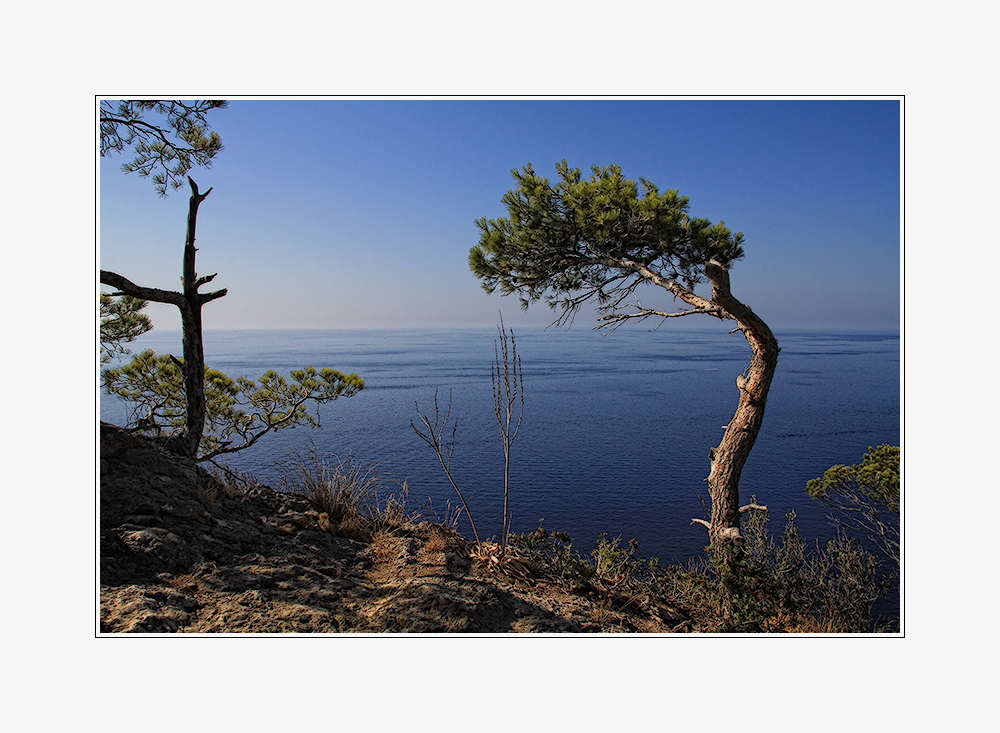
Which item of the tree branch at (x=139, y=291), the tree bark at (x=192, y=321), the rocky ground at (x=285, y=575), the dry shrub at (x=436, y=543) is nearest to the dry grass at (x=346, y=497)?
the rocky ground at (x=285, y=575)

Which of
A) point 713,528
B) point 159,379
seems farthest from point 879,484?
point 159,379

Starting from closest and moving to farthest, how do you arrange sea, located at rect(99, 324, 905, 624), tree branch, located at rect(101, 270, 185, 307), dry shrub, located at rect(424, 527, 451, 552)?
dry shrub, located at rect(424, 527, 451, 552) → tree branch, located at rect(101, 270, 185, 307) → sea, located at rect(99, 324, 905, 624)

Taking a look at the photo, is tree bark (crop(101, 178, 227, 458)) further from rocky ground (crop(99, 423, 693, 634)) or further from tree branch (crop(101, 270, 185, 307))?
rocky ground (crop(99, 423, 693, 634))

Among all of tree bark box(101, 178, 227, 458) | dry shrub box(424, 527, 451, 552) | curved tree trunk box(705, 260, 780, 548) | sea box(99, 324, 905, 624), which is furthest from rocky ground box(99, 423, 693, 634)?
curved tree trunk box(705, 260, 780, 548)

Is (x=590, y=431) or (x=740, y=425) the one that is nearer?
(x=740, y=425)

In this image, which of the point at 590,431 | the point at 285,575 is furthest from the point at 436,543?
the point at 590,431

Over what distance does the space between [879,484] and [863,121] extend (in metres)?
6.26

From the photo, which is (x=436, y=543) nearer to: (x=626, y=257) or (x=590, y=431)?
(x=626, y=257)

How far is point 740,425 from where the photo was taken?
16.3 feet

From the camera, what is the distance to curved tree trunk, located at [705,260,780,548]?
4727 millimetres

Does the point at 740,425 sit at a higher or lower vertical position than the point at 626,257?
lower

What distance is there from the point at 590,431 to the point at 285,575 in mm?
13780

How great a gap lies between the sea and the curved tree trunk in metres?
0.48

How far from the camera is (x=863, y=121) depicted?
9781mm
